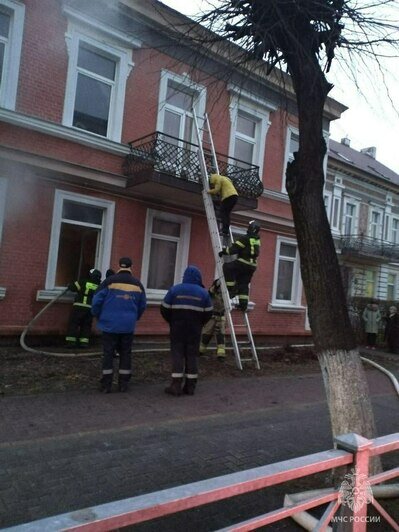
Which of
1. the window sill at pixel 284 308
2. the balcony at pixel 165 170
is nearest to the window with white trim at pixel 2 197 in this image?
the balcony at pixel 165 170

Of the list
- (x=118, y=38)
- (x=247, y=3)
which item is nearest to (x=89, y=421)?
(x=247, y=3)

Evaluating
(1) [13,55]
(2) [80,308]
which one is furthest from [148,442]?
(1) [13,55]

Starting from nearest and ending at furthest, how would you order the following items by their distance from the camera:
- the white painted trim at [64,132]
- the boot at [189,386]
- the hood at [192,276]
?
the boot at [189,386], the hood at [192,276], the white painted trim at [64,132]

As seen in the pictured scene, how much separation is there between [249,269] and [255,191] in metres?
3.78

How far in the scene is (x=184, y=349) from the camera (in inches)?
264

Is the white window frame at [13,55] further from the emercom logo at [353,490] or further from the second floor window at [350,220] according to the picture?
the second floor window at [350,220]

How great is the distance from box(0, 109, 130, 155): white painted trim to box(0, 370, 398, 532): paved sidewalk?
571 cm

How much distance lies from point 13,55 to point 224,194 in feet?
16.5

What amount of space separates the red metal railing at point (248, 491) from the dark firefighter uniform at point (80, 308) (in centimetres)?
775

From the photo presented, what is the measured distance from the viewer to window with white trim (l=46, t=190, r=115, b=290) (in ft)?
32.7

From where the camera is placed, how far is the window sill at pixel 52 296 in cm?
969

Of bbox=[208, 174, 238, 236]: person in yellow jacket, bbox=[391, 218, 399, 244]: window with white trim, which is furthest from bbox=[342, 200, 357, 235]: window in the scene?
bbox=[208, 174, 238, 236]: person in yellow jacket

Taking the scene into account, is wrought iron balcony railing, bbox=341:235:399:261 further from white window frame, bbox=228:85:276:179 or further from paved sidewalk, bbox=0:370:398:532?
paved sidewalk, bbox=0:370:398:532

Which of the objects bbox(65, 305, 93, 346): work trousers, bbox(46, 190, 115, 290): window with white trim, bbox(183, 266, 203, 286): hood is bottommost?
bbox(65, 305, 93, 346): work trousers
